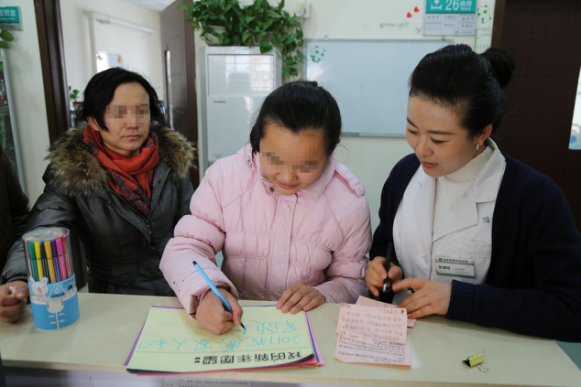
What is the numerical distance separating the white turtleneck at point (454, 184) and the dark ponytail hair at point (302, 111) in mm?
357

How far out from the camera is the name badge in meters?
1.10

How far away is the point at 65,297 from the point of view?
87cm

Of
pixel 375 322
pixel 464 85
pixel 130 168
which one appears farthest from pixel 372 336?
pixel 130 168

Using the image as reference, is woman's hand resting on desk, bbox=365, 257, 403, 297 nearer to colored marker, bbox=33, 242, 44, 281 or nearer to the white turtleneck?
the white turtleneck

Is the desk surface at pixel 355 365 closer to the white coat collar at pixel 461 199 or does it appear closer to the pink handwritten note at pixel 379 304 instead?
the pink handwritten note at pixel 379 304

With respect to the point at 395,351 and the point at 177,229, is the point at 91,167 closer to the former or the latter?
the point at 177,229

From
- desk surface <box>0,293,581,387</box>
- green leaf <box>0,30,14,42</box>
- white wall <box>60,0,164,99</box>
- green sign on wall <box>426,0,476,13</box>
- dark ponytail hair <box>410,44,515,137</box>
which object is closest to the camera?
desk surface <box>0,293,581,387</box>

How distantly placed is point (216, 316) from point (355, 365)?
31 centimetres

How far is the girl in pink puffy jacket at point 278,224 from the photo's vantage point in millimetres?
1077

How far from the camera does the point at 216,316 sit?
0.87m

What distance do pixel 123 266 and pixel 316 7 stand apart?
252cm

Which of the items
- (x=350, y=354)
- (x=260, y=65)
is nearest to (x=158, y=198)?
(x=350, y=354)

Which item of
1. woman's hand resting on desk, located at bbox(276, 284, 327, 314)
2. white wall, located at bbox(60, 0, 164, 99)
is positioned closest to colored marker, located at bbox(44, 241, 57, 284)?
woman's hand resting on desk, located at bbox(276, 284, 327, 314)

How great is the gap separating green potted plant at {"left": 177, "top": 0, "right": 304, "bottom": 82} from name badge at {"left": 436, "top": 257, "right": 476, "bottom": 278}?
7.72 ft
